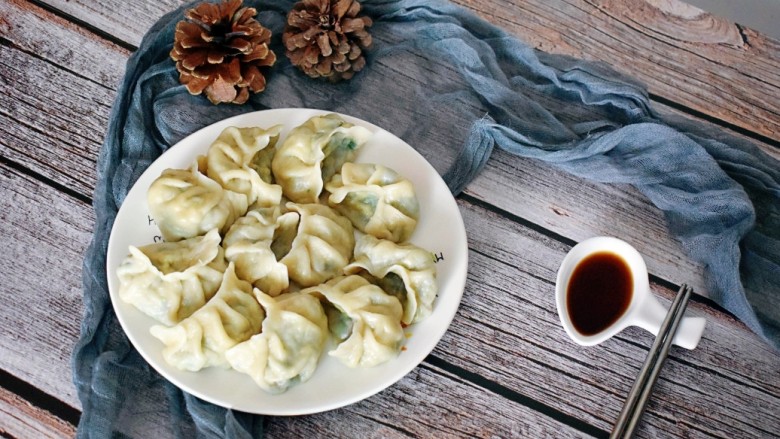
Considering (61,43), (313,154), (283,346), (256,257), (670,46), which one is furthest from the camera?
(670,46)

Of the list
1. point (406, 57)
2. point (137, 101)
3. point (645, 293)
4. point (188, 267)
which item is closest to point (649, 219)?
point (645, 293)

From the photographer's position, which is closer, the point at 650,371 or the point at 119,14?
the point at 650,371

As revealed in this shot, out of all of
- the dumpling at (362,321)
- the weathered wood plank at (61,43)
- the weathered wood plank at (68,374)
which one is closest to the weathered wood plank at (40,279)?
the weathered wood plank at (68,374)

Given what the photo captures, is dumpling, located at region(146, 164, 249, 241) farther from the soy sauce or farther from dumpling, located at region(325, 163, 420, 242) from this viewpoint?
the soy sauce

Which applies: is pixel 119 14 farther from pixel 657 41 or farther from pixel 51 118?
pixel 657 41

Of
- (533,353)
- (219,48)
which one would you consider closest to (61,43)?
(219,48)

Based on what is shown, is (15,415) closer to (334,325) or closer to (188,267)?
(188,267)
